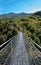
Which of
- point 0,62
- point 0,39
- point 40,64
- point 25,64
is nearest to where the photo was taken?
point 40,64

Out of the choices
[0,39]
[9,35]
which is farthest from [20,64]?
[9,35]

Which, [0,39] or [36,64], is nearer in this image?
[36,64]

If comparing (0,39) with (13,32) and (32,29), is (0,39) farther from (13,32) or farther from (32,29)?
(32,29)

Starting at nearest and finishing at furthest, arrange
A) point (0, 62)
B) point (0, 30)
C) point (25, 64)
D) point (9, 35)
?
1. point (0, 62)
2. point (25, 64)
3. point (9, 35)
4. point (0, 30)

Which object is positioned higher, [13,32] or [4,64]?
[4,64]

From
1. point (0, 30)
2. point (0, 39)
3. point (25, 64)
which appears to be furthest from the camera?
point (0, 30)

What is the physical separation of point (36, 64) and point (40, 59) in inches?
15.8

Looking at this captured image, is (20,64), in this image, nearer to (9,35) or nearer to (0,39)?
(0,39)

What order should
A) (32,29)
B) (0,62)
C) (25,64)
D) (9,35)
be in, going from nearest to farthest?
1. (0,62)
2. (25,64)
3. (9,35)
4. (32,29)

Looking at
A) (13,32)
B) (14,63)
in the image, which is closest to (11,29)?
(13,32)

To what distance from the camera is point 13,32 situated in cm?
9356

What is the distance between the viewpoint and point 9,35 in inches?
3393

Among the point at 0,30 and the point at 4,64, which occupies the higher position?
the point at 4,64

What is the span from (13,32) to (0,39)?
20.0m
